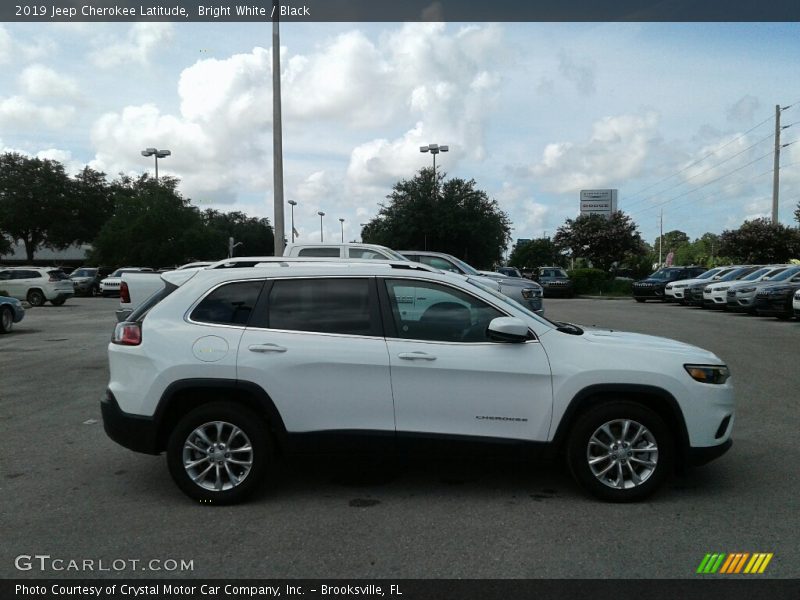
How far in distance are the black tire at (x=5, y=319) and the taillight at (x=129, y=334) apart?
1384cm

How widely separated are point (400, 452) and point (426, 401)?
41 cm

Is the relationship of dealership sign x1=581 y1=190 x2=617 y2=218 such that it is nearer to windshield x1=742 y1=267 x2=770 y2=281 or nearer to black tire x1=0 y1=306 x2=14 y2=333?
windshield x1=742 y1=267 x2=770 y2=281

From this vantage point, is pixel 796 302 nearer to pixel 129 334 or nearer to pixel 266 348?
pixel 266 348

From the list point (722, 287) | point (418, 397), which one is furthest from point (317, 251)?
point (722, 287)

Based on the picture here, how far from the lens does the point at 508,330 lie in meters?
4.83

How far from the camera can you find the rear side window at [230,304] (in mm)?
5133

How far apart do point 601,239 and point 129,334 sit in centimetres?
4610

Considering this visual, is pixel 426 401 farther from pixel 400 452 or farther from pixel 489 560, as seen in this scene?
pixel 489 560

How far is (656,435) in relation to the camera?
4914 millimetres

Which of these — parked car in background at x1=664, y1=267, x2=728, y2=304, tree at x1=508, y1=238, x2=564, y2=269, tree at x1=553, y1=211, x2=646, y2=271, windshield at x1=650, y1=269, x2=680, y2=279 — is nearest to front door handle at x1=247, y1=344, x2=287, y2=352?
parked car in background at x1=664, y1=267, x2=728, y2=304

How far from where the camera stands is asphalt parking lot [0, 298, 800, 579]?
3.99m

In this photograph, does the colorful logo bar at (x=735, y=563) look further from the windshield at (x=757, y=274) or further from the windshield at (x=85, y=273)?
the windshield at (x=85, y=273)
